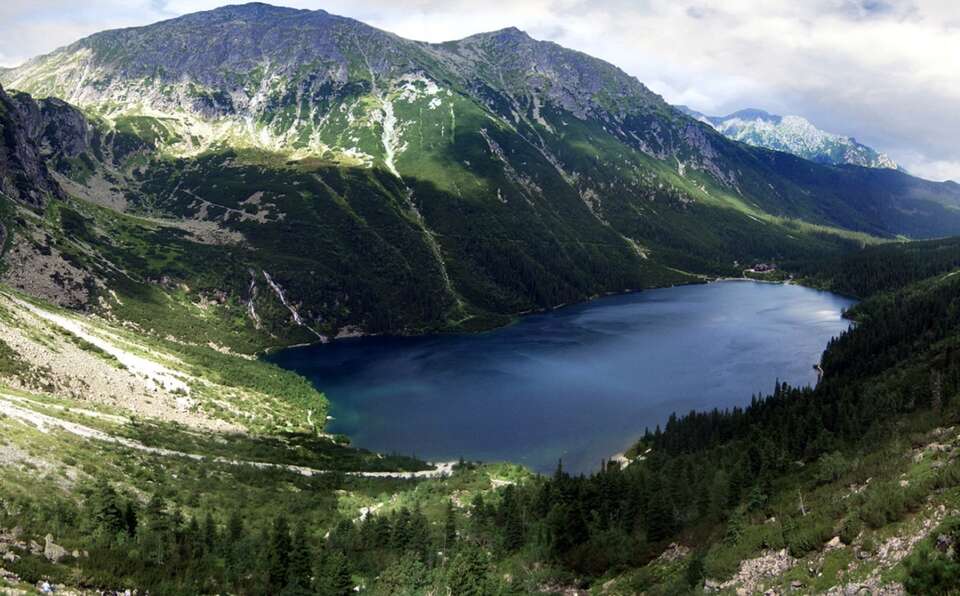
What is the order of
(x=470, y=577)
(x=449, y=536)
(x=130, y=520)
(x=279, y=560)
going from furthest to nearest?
(x=449, y=536), (x=130, y=520), (x=279, y=560), (x=470, y=577)

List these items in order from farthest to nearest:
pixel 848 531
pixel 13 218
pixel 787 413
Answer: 1. pixel 13 218
2. pixel 787 413
3. pixel 848 531

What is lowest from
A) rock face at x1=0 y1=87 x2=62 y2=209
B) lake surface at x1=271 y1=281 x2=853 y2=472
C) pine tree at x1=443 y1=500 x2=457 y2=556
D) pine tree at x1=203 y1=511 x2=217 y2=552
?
lake surface at x1=271 y1=281 x2=853 y2=472

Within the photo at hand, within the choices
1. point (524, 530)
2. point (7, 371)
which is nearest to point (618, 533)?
point (524, 530)

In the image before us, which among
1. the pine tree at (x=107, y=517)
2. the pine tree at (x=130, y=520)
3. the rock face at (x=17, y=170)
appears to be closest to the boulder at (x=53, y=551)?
the pine tree at (x=107, y=517)

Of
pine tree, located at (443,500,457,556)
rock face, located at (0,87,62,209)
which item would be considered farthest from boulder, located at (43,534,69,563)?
rock face, located at (0,87,62,209)

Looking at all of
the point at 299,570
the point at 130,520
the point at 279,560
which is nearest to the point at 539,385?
the point at 279,560

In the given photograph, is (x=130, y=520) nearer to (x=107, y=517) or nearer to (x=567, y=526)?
(x=107, y=517)

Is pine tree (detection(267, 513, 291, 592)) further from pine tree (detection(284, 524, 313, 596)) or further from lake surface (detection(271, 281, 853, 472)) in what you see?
lake surface (detection(271, 281, 853, 472))

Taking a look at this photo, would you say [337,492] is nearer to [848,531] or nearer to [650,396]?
[848,531]
